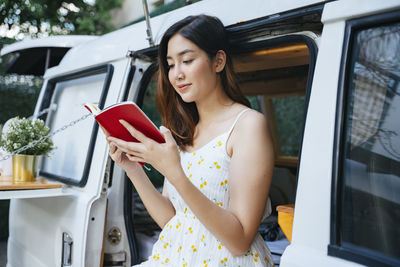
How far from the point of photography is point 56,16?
27.0ft

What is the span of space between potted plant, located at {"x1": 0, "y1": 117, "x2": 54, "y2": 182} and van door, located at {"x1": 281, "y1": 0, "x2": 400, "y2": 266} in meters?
1.88

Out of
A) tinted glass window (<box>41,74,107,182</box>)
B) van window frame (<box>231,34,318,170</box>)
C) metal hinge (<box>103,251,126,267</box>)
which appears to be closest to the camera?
van window frame (<box>231,34,318,170</box>)

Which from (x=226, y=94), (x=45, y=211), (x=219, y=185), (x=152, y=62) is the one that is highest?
(x=152, y=62)

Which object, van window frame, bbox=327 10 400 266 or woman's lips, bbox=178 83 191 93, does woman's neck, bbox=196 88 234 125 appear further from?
van window frame, bbox=327 10 400 266

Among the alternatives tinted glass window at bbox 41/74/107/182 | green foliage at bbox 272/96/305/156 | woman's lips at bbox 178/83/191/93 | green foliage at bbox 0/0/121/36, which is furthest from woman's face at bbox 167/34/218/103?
green foliage at bbox 272/96/305/156

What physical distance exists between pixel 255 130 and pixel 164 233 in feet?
2.31

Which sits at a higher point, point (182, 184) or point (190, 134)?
point (190, 134)

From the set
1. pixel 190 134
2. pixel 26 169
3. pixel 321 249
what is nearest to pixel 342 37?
pixel 321 249

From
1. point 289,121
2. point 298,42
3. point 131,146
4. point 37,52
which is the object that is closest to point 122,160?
point 131,146

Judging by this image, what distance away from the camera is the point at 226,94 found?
1.89 metres

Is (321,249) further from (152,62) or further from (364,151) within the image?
(152,62)

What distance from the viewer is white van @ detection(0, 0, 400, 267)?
3.59 ft

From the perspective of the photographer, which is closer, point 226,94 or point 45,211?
point 226,94

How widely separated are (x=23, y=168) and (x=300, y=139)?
1.91 meters
